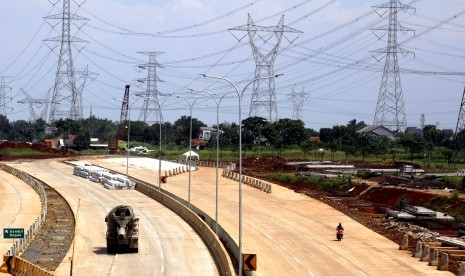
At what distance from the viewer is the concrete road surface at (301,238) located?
50125mm

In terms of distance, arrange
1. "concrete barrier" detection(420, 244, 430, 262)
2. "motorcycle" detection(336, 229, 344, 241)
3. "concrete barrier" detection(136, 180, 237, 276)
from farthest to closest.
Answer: "motorcycle" detection(336, 229, 344, 241) → "concrete barrier" detection(420, 244, 430, 262) → "concrete barrier" detection(136, 180, 237, 276)

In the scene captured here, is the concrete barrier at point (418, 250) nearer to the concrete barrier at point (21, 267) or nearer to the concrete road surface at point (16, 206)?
the concrete barrier at point (21, 267)

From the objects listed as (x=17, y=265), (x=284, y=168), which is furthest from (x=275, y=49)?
(x=17, y=265)

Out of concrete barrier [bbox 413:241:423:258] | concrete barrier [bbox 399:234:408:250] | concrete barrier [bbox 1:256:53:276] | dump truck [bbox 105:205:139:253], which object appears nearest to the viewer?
concrete barrier [bbox 1:256:53:276]

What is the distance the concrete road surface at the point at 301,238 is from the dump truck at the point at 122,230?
6.94 meters

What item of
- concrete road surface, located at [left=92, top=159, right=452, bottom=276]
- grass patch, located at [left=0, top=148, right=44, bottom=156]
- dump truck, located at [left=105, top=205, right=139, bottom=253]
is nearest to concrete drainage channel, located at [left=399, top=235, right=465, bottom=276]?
concrete road surface, located at [left=92, top=159, right=452, bottom=276]

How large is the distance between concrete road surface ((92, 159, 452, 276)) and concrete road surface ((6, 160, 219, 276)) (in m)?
3.43

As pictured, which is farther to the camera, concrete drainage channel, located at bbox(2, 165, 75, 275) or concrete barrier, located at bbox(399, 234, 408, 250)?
concrete barrier, located at bbox(399, 234, 408, 250)

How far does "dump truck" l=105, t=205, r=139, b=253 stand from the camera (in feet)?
178

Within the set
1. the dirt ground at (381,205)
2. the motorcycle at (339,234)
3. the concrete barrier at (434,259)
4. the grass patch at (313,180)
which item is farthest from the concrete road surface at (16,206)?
the grass patch at (313,180)

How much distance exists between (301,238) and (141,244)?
37.6 feet

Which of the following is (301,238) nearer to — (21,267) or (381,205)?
(21,267)

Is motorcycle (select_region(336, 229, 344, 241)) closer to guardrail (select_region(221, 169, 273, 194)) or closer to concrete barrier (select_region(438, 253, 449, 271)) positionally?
concrete barrier (select_region(438, 253, 449, 271))

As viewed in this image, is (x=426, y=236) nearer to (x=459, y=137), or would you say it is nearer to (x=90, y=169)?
(x=459, y=137)
